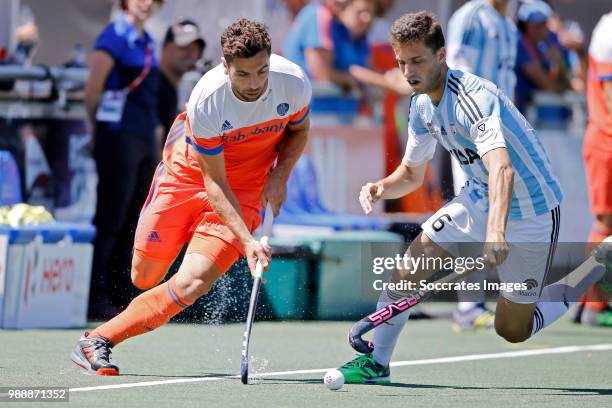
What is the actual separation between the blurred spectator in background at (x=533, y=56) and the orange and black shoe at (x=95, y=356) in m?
7.37

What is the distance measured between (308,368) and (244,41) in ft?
7.31

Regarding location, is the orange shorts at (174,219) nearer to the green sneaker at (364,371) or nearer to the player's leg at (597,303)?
the green sneaker at (364,371)

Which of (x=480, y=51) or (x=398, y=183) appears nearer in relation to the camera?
(x=398, y=183)

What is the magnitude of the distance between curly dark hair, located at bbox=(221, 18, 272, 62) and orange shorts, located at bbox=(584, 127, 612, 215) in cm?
459

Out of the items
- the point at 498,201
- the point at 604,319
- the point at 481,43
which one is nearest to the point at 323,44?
the point at 481,43

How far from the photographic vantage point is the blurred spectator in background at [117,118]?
10812 mm

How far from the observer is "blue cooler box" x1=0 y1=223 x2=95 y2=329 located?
986 centimetres

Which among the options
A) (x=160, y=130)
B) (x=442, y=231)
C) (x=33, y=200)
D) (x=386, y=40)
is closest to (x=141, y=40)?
(x=160, y=130)

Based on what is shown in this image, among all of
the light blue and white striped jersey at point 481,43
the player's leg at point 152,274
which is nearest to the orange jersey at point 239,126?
the player's leg at point 152,274

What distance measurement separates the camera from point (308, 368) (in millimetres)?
8297

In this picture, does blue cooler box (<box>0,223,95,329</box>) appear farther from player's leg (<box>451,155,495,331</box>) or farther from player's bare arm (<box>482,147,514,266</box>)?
player's bare arm (<box>482,147,514,266</box>)

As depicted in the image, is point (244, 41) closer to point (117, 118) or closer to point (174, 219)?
point (174, 219)

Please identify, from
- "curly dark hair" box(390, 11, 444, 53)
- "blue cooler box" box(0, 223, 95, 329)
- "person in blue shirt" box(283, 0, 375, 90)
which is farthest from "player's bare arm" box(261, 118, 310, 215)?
"person in blue shirt" box(283, 0, 375, 90)

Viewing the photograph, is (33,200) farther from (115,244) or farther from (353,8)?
(353,8)
